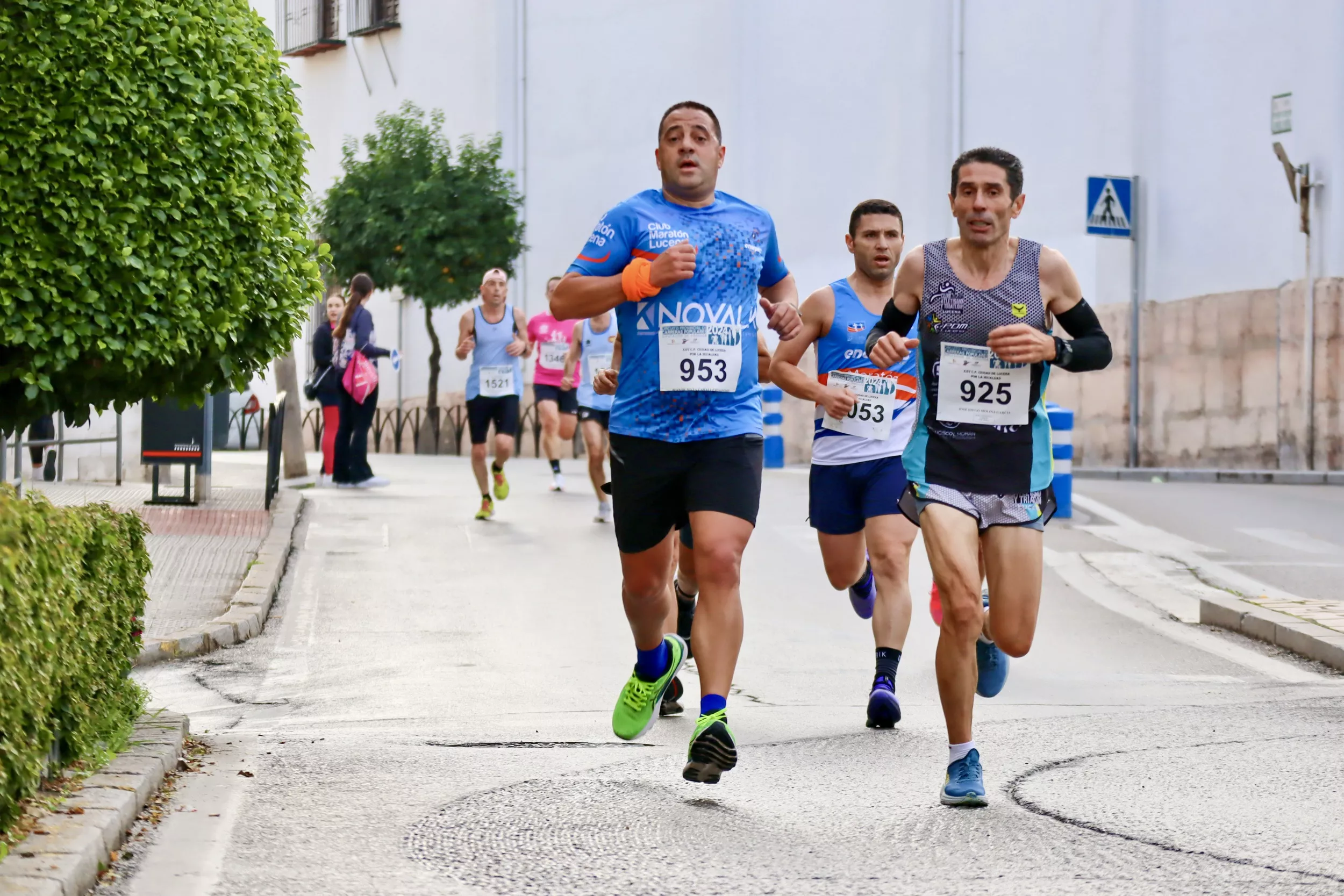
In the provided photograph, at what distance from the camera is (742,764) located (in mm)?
5965

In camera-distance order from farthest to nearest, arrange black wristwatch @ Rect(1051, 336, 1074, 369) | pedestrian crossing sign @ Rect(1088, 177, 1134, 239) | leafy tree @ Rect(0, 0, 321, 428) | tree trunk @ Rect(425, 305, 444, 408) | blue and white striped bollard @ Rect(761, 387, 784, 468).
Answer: tree trunk @ Rect(425, 305, 444, 408) < blue and white striped bollard @ Rect(761, 387, 784, 468) < pedestrian crossing sign @ Rect(1088, 177, 1134, 239) < leafy tree @ Rect(0, 0, 321, 428) < black wristwatch @ Rect(1051, 336, 1074, 369)

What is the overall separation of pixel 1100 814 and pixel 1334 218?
53.3ft

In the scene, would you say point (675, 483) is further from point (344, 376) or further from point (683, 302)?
point (344, 376)

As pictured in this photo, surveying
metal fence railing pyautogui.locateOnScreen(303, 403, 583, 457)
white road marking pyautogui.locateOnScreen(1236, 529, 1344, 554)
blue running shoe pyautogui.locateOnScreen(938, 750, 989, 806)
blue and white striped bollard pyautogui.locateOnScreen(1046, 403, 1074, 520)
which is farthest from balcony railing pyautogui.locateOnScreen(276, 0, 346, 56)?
blue running shoe pyautogui.locateOnScreen(938, 750, 989, 806)

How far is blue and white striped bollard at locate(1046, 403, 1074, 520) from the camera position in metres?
14.3

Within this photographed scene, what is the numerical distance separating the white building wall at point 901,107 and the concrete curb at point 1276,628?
11.3 meters

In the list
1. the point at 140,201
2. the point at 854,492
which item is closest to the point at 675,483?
the point at 854,492

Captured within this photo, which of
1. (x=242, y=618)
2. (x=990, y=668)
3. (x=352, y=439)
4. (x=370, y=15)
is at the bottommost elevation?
(x=242, y=618)

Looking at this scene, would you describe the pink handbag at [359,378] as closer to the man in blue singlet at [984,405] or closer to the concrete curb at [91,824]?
the concrete curb at [91,824]

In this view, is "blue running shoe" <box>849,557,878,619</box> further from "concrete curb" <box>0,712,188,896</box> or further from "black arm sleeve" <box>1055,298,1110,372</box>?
"concrete curb" <box>0,712,188,896</box>

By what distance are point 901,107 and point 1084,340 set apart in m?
21.2

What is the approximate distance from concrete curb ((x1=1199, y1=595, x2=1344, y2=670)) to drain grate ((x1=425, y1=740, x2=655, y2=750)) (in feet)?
11.9

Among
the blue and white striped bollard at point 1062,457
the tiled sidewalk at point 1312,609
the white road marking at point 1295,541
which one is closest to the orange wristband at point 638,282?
the tiled sidewalk at point 1312,609

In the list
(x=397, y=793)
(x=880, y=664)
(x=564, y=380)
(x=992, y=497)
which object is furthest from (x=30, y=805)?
(x=564, y=380)
